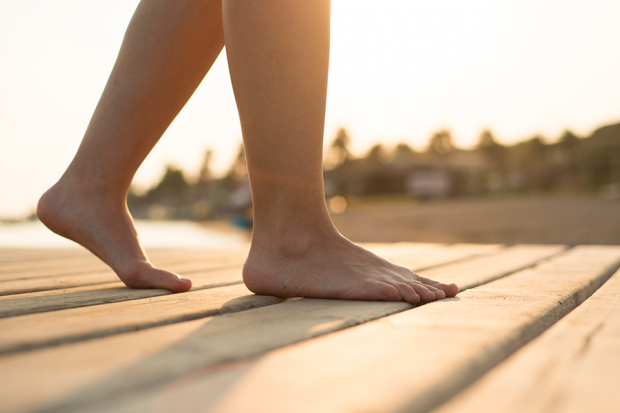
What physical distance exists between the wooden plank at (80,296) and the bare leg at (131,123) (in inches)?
2.6

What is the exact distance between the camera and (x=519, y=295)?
1.04 m

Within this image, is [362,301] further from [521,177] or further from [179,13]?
[521,177]

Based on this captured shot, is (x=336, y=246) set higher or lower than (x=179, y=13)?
lower

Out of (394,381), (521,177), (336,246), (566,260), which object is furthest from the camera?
(521,177)

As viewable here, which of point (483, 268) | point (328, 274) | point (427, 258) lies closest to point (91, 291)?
point (328, 274)

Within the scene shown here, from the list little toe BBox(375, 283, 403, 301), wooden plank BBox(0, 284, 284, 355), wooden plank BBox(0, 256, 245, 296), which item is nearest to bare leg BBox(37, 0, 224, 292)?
wooden plank BBox(0, 256, 245, 296)

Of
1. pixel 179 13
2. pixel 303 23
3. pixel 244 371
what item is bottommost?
pixel 244 371

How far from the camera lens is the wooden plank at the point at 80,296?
35.8 inches

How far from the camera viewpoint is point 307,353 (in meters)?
0.60

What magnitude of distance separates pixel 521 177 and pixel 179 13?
60.1 m

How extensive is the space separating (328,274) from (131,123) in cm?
61

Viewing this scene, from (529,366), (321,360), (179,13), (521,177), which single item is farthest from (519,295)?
(521,177)

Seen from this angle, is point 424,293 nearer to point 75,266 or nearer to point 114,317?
point 114,317

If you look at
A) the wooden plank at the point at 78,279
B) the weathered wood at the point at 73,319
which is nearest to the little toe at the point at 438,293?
the weathered wood at the point at 73,319
